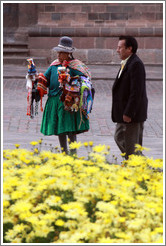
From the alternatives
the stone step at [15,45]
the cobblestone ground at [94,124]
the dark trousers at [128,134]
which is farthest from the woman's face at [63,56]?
the stone step at [15,45]

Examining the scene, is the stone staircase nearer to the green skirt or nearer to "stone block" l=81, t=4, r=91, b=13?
"stone block" l=81, t=4, r=91, b=13

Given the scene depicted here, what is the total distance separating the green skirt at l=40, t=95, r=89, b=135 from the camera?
5.81 metres

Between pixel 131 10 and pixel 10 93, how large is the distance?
28.0 ft

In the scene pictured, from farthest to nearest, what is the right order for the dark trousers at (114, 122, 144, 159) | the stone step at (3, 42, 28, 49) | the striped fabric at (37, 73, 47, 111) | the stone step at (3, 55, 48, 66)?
the stone step at (3, 42, 28, 49)
the stone step at (3, 55, 48, 66)
the striped fabric at (37, 73, 47, 111)
the dark trousers at (114, 122, 144, 159)

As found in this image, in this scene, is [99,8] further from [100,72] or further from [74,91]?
[74,91]

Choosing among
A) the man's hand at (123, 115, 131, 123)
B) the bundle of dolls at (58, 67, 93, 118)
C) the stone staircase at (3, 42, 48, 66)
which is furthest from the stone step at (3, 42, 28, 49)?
the man's hand at (123, 115, 131, 123)

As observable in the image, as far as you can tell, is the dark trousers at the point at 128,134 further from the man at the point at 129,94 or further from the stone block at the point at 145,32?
the stone block at the point at 145,32

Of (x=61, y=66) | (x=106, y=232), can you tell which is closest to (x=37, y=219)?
(x=106, y=232)

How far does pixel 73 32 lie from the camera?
753 inches

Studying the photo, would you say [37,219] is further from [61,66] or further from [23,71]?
[23,71]

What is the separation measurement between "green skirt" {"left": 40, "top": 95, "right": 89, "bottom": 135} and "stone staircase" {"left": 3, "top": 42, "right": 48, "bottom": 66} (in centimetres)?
1281

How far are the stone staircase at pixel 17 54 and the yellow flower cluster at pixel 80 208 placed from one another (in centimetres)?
1518

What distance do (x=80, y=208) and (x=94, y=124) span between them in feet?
Answer: 20.8

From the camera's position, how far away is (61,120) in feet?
19.1
